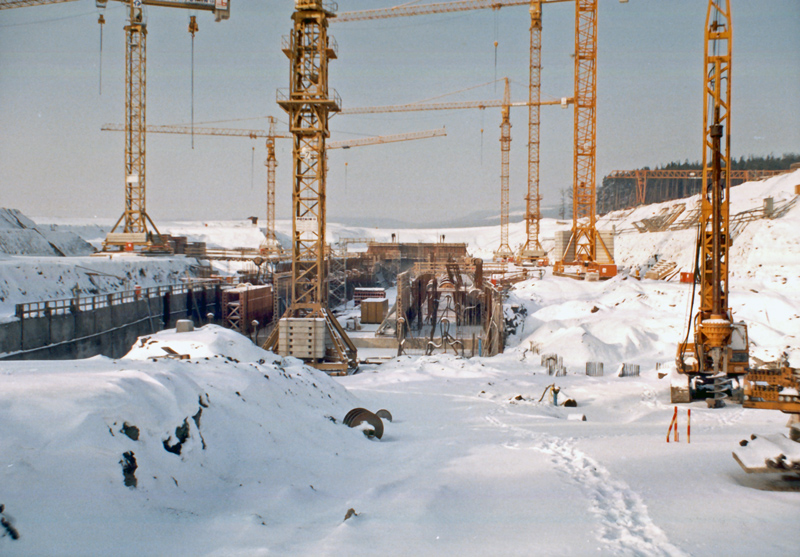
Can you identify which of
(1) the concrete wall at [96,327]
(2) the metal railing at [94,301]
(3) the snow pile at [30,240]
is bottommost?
(1) the concrete wall at [96,327]

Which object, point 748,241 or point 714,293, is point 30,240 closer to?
point 714,293

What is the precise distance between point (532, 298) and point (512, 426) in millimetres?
20868

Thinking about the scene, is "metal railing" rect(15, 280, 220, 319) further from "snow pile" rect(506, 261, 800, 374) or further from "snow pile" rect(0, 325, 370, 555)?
"snow pile" rect(506, 261, 800, 374)

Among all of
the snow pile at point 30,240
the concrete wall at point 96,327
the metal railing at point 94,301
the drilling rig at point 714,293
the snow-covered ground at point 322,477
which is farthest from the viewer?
the snow pile at point 30,240

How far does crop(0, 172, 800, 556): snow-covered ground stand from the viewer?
4879 millimetres

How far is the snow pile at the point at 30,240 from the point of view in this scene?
4109 centimetres

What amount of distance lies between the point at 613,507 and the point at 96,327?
24536 mm

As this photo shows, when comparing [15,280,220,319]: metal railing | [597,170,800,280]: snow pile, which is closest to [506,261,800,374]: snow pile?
[597,170,800,280]: snow pile

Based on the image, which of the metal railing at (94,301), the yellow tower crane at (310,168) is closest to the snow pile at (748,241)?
the yellow tower crane at (310,168)

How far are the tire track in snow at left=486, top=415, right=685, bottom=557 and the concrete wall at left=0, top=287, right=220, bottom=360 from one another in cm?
1973

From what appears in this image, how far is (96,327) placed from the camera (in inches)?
965

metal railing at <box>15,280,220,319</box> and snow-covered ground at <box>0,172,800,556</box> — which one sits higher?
metal railing at <box>15,280,220,319</box>

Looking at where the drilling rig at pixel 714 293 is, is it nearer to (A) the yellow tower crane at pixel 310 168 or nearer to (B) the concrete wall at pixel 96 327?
(A) the yellow tower crane at pixel 310 168

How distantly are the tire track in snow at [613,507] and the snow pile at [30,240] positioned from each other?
143 ft
